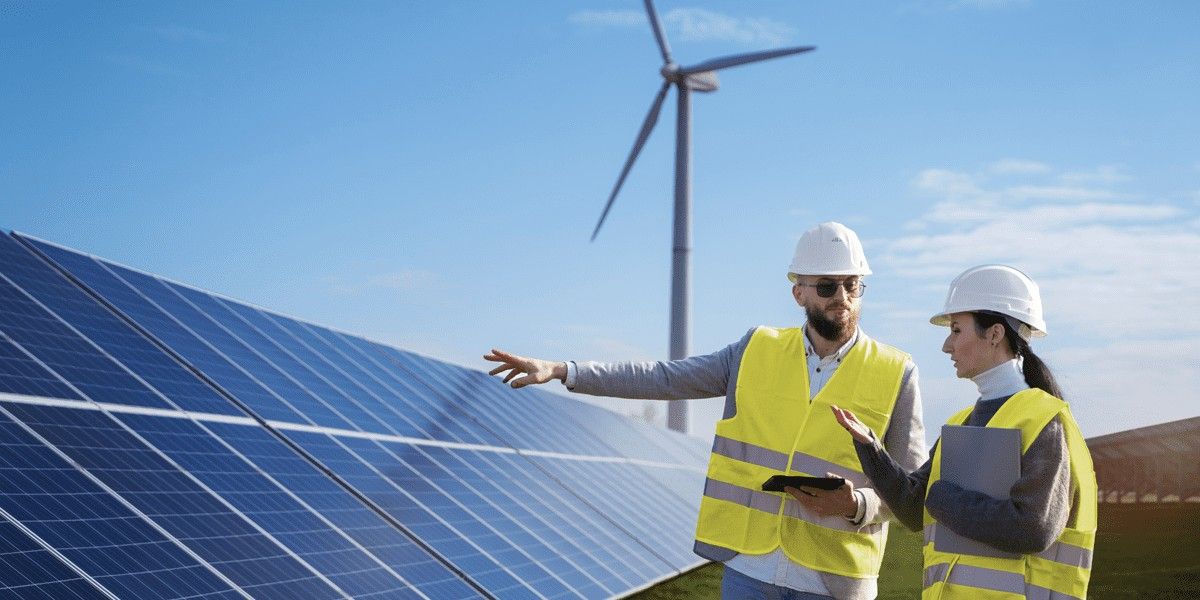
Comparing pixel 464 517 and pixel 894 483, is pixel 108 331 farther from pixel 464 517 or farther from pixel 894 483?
pixel 894 483

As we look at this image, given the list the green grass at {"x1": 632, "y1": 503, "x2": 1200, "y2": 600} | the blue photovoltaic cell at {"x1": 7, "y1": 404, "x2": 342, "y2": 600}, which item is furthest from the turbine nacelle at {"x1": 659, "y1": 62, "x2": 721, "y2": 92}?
the blue photovoltaic cell at {"x1": 7, "y1": 404, "x2": 342, "y2": 600}

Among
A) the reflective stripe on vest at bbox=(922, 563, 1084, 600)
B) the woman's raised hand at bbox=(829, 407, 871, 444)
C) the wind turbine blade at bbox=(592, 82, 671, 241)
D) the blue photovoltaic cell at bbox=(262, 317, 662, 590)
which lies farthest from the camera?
the wind turbine blade at bbox=(592, 82, 671, 241)

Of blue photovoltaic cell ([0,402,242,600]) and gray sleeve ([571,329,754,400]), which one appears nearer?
gray sleeve ([571,329,754,400])

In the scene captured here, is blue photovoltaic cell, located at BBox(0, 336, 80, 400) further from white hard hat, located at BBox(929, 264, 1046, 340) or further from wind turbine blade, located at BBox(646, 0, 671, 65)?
wind turbine blade, located at BBox(646, 0, 671, 65)

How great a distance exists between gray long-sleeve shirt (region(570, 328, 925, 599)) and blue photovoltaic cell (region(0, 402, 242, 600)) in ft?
10.7

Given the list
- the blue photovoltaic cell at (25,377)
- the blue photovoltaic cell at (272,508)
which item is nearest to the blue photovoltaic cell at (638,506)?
the blue photovoltaic cell at (272,508)

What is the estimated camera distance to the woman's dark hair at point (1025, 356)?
17.7 ft

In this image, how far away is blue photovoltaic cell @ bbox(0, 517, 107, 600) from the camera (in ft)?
21.9

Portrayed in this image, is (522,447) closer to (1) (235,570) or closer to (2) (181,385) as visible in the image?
(2) (181,385)

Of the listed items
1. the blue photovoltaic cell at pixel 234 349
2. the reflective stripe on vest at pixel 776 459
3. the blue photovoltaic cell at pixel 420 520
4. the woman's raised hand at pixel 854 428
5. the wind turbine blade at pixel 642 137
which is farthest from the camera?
the wind turbine blade at pixel 642 137

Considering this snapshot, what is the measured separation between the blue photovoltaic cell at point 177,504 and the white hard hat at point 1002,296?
5539 millimetres

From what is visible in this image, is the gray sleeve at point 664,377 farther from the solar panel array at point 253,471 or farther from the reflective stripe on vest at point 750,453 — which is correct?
the solar panel array at point 253,471

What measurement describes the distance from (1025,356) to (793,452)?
1476 millimetres

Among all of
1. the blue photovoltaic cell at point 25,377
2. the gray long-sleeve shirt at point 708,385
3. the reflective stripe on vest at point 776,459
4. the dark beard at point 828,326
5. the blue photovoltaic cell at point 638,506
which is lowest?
the blue photovoltaic cell at point 638,506
